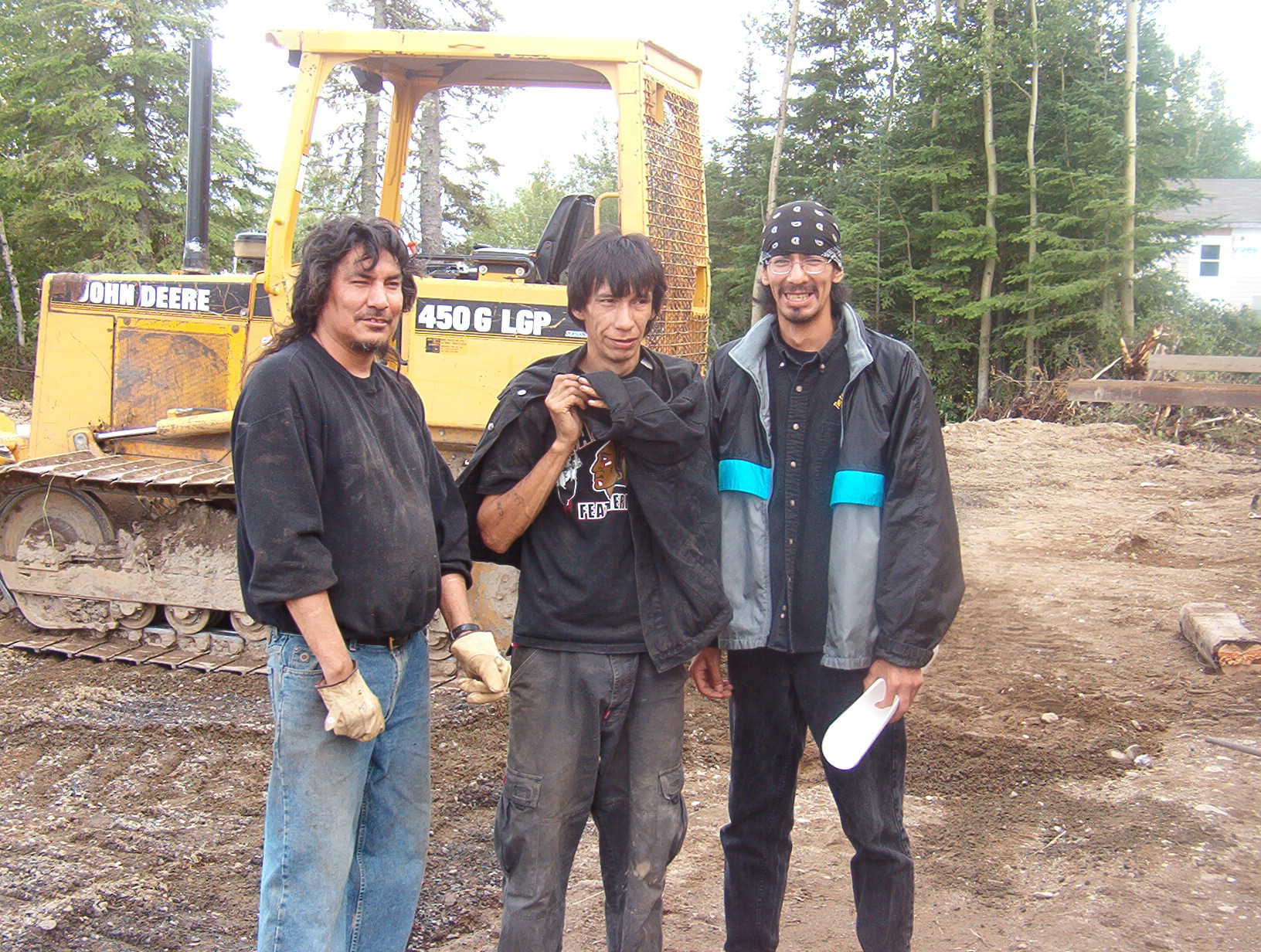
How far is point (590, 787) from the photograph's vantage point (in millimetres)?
2561

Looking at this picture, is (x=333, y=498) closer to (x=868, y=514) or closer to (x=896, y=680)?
(x=868, y=514)

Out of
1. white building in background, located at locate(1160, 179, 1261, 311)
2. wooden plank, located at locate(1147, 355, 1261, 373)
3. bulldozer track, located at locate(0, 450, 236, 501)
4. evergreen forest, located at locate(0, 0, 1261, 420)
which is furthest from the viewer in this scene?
white building in background, located at locate(1160, 179, 1261, 311)

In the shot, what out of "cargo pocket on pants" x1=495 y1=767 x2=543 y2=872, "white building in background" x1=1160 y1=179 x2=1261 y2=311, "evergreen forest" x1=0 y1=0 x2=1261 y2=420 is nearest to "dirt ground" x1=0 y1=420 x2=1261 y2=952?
"cargo pocket on pants" x1=495 y1=767 x2=543 y2=872

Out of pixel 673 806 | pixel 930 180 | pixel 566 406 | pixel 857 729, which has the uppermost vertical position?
pixel 930 180

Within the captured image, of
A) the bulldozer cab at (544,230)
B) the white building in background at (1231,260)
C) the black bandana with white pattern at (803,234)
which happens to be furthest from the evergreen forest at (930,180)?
the black bandana with white pattern at (803,234)

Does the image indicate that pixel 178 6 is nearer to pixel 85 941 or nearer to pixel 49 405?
pixel 49 405

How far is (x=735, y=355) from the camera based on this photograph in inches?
111

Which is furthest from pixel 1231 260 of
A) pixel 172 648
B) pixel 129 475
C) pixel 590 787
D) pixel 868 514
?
pixel 590 787

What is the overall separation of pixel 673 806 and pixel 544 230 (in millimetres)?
3317

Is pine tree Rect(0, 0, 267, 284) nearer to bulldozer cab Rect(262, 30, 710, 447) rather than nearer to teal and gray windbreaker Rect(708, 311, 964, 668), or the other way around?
bulldozer cab Rect(262, 30, 710, 447)

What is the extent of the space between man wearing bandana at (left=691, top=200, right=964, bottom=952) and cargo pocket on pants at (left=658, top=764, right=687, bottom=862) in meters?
0.31

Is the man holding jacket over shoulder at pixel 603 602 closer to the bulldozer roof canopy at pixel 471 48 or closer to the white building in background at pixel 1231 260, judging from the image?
the bulldozer roof canopy at pixel 471 48

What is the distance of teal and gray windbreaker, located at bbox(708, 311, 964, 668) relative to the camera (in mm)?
2572

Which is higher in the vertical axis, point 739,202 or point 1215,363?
point 739,202
